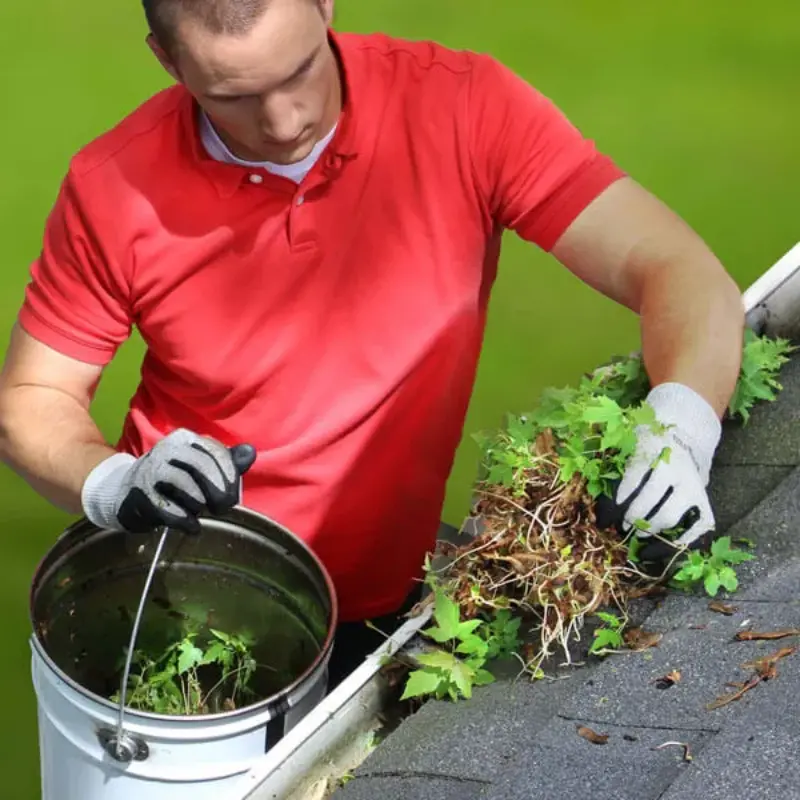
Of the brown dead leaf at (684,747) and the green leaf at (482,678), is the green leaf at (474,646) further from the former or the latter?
the brown dead leaf at (684,747)

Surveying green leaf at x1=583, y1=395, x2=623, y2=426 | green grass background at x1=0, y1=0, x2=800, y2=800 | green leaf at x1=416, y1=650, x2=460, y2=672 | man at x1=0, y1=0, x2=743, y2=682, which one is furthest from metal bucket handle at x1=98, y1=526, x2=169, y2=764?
green grass background at x1=0, y1=0, x2=800, y2=800

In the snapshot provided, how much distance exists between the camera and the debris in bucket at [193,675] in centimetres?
201

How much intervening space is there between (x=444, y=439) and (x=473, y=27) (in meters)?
3.46

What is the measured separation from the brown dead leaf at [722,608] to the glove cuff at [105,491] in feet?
2.73

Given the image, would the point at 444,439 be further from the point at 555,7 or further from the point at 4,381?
the point at 555,7

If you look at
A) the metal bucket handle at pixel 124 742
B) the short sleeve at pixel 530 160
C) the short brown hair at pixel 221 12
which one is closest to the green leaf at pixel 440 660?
the metal bucket handle at pixel 124 742

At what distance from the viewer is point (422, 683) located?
58.7 inches

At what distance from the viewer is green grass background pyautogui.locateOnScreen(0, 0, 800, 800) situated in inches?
164

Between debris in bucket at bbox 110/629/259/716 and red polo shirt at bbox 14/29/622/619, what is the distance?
0.86 feet

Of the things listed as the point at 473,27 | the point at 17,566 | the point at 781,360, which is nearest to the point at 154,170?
the point at 781,360

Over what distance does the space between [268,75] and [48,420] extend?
667mm

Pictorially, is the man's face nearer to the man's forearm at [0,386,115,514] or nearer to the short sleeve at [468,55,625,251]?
the short sleeve at [468,55,625,251]

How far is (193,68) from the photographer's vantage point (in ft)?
5.64

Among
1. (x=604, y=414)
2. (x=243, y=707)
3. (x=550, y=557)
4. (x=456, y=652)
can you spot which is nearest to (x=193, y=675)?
(x=243, y=707)
